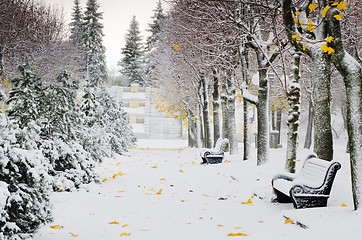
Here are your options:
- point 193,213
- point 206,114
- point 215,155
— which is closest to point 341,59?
point 193,213

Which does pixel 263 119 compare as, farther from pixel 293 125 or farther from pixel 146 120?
pixel 146 120

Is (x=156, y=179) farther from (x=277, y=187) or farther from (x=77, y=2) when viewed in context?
(x=77, y=2)

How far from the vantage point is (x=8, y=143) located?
13.2ft

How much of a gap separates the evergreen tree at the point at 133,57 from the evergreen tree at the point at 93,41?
8960mm

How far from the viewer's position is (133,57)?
198 feet

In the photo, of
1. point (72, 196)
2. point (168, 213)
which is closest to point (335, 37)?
point (168, 213)

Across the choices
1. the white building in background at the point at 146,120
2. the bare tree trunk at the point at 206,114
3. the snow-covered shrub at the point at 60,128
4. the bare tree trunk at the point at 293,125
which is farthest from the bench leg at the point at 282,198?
the white building in background at the point at 146,120

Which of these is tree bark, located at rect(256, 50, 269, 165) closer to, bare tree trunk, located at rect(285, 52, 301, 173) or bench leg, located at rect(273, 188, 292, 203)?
bare tree trunk, located at rect(285, 52, 301, 173)

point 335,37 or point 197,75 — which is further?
point 197,75

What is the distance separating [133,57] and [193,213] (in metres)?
56.9

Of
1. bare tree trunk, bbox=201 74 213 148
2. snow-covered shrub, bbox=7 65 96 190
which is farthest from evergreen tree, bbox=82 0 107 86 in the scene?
snow-covered shrub, bbox=7 65 96 190

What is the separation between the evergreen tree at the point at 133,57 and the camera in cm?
5953

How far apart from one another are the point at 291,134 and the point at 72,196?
5.61 meters

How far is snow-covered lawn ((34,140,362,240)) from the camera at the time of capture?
447 cm
